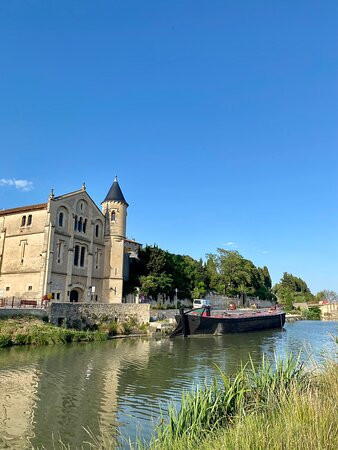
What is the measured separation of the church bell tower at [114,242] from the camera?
44062 millimetres

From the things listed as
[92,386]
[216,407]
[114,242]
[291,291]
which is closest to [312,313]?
[291,291]

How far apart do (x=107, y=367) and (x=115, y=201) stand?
1133 inches

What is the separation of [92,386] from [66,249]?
2637cm

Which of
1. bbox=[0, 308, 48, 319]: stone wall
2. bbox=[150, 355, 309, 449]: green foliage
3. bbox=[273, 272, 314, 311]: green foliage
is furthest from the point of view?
bbox=[273, 272, 314, 311]: green foliage

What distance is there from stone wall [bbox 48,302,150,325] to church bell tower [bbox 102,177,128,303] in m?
5.35

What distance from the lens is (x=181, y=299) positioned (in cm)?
5619

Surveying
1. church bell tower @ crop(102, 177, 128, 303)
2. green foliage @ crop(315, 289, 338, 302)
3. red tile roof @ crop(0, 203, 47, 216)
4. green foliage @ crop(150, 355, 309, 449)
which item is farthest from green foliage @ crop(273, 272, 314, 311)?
green foliage @ crop(150, 355, 309, 449)

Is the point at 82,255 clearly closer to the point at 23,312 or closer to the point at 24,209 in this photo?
the point at 24,209

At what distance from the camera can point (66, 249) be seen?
4009 centimetres

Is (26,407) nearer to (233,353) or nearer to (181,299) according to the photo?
(233,353)

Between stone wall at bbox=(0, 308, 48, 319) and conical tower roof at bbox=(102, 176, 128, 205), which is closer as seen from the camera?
stone wall at bbox=(0, 308, 48, 319)

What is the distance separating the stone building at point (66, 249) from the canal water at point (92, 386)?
12.8m

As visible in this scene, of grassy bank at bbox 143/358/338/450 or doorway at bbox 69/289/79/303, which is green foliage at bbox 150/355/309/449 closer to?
grassy bank at bbox 143/358/338/450

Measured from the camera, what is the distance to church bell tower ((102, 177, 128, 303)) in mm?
44062
